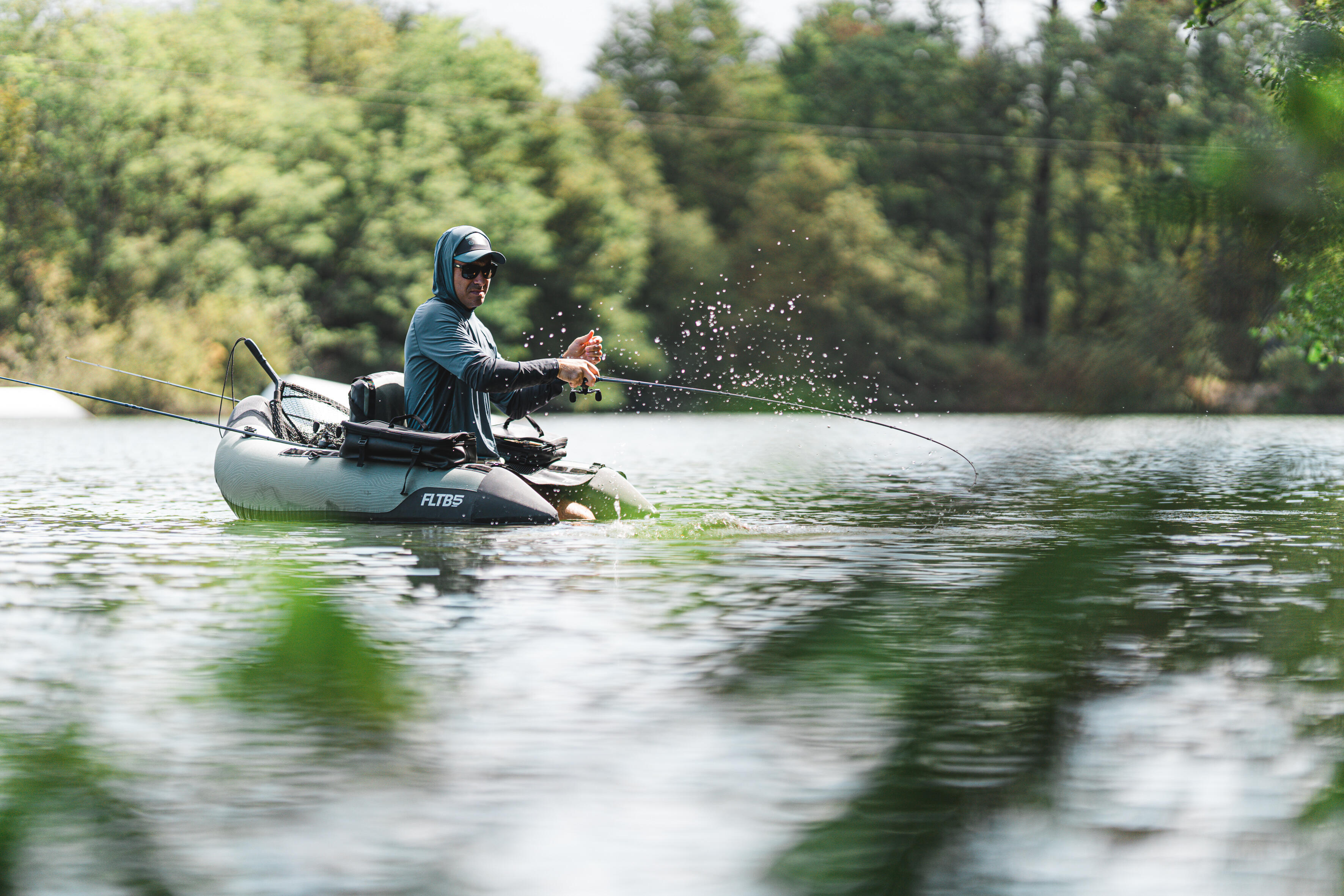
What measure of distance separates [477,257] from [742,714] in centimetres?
797

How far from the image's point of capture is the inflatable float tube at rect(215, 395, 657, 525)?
35.2 feet

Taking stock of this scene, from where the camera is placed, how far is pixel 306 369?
46.8 meters

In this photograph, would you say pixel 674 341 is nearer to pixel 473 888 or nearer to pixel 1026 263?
pixel 1026 263

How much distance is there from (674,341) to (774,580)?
46073 millimetres

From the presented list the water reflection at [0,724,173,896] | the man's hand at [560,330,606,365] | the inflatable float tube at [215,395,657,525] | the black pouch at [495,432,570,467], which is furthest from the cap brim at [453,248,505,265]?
the water reflection at [0,724,173,896]

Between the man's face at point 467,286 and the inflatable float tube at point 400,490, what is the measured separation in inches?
44.1

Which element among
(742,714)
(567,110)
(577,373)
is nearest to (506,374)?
(577,373)

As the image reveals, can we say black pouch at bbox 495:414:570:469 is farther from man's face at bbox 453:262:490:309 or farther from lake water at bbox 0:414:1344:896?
lake water at bbox 0:414:1344:896

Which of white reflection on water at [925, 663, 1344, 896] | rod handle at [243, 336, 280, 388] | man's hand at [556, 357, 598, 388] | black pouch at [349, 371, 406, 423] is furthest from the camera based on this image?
rod handle at [243, 336, 280, 388]

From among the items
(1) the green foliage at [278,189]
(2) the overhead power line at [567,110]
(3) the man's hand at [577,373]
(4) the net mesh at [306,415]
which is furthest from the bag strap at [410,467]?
(1) the green foliage at [278,189]

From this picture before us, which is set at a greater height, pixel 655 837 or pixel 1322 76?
pixel 1322 76

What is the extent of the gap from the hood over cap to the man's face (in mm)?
23

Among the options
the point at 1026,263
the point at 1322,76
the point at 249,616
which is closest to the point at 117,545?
the point at 249,616

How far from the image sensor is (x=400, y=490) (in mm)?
10844
